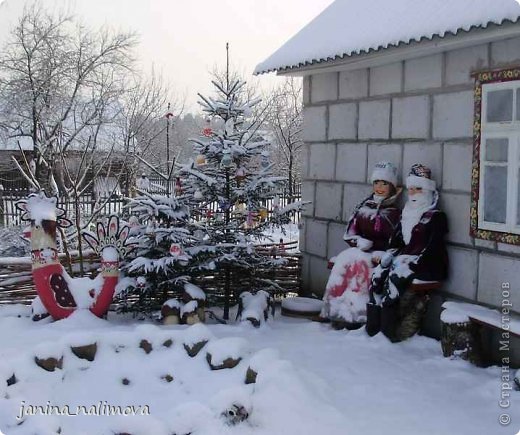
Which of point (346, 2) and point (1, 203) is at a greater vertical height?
point (346, 2)

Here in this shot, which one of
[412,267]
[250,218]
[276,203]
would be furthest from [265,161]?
[412,267]

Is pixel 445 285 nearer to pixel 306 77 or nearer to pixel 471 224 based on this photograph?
pixel 471 224

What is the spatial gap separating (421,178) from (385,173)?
1.66 feet

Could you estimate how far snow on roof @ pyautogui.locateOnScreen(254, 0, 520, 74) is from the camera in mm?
5027

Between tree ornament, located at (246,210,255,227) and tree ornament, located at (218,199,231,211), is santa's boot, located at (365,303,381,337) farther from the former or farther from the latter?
tree ornament, located at (218,199,231,211)

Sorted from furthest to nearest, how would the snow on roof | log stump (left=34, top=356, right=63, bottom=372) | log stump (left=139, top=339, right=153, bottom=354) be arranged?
log stump (left=139, top=339, right=153, bottom=354) < log stump (left=34, top=356, right=63, bottom=372) < the snow on roof

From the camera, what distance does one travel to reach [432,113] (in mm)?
6133

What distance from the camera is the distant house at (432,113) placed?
209 inches

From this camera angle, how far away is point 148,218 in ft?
21.9

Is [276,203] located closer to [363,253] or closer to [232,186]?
[232,186]

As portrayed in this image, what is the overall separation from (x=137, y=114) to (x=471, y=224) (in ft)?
52.9

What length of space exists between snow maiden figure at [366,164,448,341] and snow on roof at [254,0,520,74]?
51.0 inches

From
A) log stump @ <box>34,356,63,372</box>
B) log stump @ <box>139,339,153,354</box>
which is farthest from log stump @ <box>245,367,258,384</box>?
log stump @ <box>34,356,63,372</box>

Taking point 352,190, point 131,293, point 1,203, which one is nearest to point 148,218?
point 131,293
